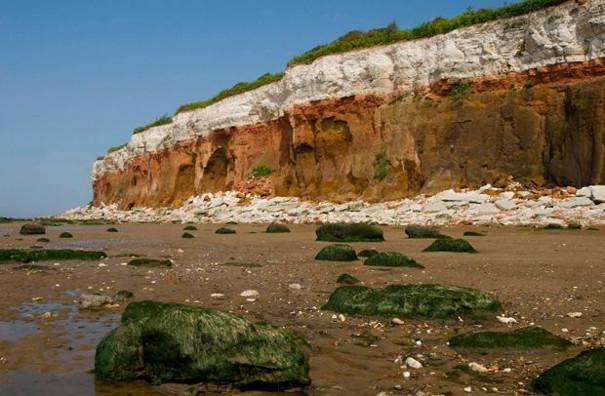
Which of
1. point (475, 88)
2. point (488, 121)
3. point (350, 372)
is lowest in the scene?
point (350, 372)

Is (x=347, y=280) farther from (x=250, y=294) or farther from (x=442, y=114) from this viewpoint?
(x=442, y=114)

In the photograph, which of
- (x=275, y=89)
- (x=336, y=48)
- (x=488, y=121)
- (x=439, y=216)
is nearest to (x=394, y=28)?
(x=336, y=48)

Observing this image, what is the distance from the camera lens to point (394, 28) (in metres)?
40.2

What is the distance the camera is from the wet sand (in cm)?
482

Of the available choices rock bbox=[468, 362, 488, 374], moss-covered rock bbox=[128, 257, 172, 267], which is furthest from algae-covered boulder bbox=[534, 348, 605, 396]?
moss-covered rock bbox=[128, 257, 172, 267]

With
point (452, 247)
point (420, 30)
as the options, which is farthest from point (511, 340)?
point (420, 30)

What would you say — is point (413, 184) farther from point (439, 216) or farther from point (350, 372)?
point (350, 372)

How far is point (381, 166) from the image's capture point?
33719 millimetres

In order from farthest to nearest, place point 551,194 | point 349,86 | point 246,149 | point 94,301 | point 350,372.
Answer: point 246,149, point 349,86, point 551,194, point 94,301, point 350,372

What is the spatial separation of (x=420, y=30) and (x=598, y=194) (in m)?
17.9

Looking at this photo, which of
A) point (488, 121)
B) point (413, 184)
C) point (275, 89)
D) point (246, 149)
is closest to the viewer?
point (488, 121)

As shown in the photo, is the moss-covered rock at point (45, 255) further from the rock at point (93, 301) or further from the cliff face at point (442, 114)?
the cliff face at point (442, 114)

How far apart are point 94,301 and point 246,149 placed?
40.1 m

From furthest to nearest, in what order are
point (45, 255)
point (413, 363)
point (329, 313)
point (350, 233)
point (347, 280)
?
point (350, 233) → point (45, 255) → point (347, 280) → point (329, 313) → point (413, 363)
